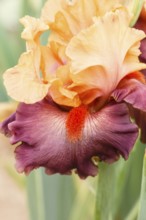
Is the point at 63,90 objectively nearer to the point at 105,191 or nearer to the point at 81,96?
the point at 81,96

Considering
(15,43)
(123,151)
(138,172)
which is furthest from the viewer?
(15,43)

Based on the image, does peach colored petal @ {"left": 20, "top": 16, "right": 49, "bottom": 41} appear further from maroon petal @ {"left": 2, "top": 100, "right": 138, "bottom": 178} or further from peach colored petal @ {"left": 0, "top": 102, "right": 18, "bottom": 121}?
peach colored petal @ {"left": 0, "top": 102, "right": 18, "bottom": 121}

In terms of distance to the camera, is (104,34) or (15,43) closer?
(104,34)

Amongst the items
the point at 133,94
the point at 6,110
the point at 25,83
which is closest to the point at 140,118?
the point at 133,94

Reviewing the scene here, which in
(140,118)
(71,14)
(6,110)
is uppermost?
(71,14)

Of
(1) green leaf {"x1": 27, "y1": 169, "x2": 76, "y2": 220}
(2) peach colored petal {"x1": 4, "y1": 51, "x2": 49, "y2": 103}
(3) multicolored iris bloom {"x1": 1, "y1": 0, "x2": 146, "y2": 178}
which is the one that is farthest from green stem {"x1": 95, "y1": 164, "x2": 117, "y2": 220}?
(1) green leaf {"x1": 27, "y1": 169, "x2": 76, "y2": 220}

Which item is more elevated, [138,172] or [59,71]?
[59,71]

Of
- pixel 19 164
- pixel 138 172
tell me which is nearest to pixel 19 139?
pixel 19 164

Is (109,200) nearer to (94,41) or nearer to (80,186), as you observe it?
(94,41)
